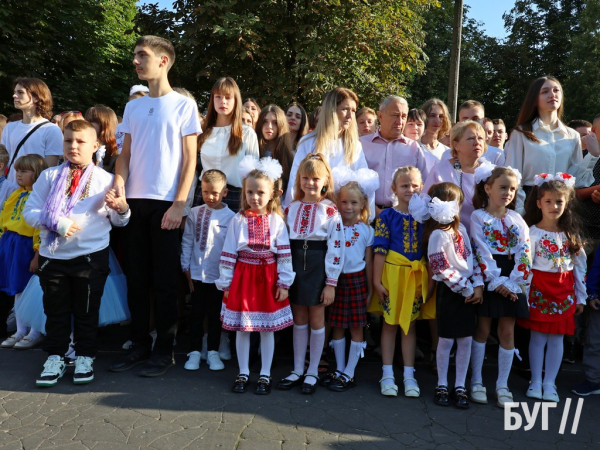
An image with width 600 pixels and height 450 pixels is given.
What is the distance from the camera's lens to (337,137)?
4762 millimetres

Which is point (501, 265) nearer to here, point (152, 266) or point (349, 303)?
point (349, 303)

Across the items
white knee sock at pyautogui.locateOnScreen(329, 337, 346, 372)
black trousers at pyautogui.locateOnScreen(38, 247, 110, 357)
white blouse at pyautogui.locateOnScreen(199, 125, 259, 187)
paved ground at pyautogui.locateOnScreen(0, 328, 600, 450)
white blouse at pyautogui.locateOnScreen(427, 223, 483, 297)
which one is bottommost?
paved ground at pyautogui.locateOnScreen(0, 328, 600, 450)

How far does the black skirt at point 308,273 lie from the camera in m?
4.15

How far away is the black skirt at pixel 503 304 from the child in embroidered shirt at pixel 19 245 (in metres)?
3.95

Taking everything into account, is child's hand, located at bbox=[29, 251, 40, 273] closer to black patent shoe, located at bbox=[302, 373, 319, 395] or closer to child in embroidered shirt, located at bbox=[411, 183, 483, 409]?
black patent shoe, located at bbox=[302, 373, 319, 395]

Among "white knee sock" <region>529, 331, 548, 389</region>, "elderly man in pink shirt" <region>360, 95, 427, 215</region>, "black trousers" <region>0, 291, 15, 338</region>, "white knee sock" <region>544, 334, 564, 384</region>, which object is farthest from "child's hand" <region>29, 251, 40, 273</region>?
"white knee sock" <region>544, 334, 564, 384</region>

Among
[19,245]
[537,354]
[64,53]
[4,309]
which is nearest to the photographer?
[537,354]

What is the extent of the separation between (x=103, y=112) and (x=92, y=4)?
39.6 feet

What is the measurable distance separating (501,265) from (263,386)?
2028 millimetres

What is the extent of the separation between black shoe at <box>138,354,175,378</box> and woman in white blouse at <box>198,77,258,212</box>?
1402 millimetres

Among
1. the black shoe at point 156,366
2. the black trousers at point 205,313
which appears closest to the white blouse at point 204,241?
the black trousers at point 205,313

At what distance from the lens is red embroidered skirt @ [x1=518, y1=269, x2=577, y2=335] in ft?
13.6

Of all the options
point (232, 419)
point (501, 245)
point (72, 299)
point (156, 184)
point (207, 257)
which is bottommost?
point (232, 419)

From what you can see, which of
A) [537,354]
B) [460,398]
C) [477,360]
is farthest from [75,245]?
[537,354]
